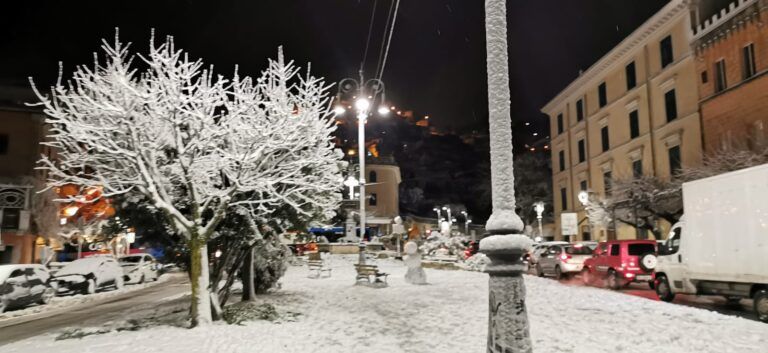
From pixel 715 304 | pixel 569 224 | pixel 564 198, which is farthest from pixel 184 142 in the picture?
pixel 564 198

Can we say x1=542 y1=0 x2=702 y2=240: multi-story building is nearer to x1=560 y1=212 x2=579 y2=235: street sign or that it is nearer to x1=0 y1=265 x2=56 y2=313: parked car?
x1=560 y1=212 x2=579 y2=235: street sign

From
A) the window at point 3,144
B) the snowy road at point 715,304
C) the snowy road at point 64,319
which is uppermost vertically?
the window at point 3,144

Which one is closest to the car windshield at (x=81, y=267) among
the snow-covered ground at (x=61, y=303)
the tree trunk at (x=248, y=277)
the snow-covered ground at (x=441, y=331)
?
the snow-covered ground at (x=61, y=303)

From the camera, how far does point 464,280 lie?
1875 cm

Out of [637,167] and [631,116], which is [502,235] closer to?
[637,167]

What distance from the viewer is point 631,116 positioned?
130ft

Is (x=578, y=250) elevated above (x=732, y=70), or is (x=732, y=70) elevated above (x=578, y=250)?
A: (x=732, y=70)

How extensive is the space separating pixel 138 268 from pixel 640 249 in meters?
22.0

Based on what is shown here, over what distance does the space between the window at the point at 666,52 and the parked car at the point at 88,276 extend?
34.4 m

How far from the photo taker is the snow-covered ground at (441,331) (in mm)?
7926

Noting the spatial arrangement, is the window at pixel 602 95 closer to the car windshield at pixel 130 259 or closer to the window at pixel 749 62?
the window at pixel 749 62

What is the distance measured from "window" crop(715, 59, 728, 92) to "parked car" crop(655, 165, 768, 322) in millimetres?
18588

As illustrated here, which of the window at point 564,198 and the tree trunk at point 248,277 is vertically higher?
the window at point 564,198

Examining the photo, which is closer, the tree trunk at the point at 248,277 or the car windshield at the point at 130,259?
the tree trunk at the point at 248,277
